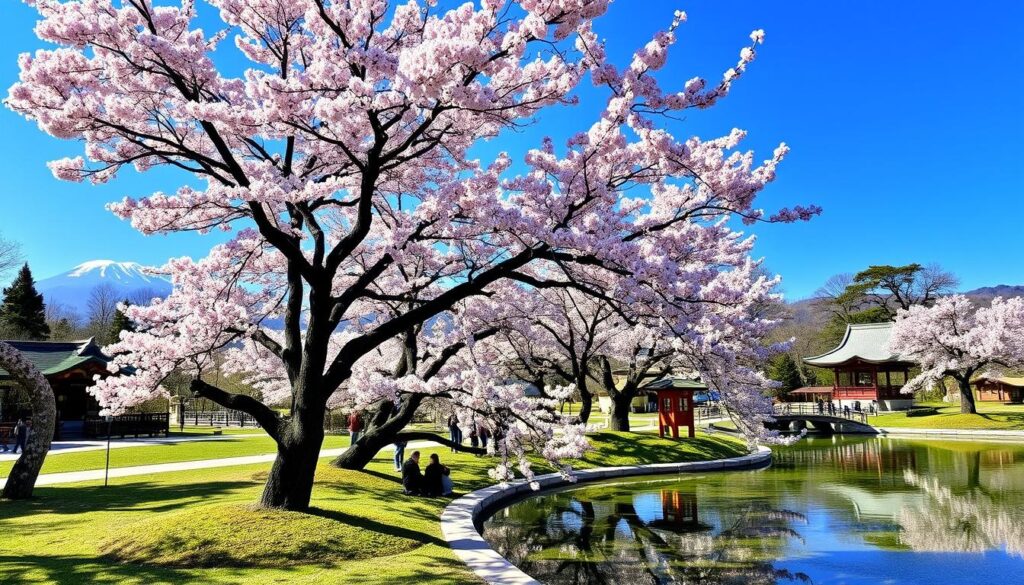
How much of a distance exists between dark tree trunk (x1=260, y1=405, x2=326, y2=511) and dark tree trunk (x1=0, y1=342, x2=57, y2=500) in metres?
5.93

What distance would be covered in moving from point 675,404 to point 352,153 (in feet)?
70.0

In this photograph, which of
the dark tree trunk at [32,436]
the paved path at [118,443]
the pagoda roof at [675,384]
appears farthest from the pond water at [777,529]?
the paved path at [118,443]

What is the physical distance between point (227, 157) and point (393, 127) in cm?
247

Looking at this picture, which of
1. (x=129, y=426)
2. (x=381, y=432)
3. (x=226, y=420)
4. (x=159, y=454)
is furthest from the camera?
(x=226, y=420)

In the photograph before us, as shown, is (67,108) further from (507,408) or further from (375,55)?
(507,408)

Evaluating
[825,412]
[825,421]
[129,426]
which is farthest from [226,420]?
[825,412]

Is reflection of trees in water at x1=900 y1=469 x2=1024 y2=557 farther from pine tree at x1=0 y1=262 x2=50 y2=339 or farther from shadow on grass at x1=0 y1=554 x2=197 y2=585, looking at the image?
pine tree at x1=0 y1=262 x2=50 y2=339

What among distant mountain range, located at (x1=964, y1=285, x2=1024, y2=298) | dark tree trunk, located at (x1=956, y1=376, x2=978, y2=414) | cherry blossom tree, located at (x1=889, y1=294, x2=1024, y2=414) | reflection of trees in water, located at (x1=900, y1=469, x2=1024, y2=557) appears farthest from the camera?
distant mountain range, located at (x1=964, y1=285, x2=1024, y2=298)

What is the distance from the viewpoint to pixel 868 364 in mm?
48062

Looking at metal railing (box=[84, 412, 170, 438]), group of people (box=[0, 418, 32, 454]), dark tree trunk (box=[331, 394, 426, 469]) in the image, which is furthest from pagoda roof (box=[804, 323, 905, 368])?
group of people (box=[0, 418, 32, 454])

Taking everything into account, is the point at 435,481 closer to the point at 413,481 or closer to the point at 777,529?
the point at 413,481

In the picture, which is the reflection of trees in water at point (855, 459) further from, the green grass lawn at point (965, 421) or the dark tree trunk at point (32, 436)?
the dark tree trunk at point (32, 436)

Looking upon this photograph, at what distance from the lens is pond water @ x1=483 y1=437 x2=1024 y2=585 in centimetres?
991

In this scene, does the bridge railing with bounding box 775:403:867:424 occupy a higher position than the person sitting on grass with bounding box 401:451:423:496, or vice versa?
the person sitting on grass with bounding box 401:451:423:496
